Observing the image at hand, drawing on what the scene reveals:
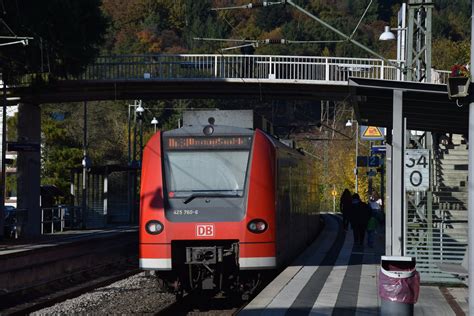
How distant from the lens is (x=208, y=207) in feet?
52.3

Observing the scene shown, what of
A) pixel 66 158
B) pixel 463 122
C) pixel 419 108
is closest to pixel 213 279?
pixel 419 108

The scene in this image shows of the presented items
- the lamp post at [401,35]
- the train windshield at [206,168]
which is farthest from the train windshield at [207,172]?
the lamp post at [401,35]

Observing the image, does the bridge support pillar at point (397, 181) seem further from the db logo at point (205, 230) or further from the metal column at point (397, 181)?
the db logo at point (205, 230)

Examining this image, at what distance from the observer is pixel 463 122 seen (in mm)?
19625

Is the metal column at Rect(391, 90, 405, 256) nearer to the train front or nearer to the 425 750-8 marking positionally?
the train front

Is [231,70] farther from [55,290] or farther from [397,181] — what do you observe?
[397,181]

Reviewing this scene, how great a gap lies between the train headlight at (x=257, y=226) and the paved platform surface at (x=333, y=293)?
92cm

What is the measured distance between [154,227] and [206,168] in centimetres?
137

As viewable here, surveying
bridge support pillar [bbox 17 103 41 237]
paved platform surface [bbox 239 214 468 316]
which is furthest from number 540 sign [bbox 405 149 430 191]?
bridge support pillar [bbox 17 103 41 237]

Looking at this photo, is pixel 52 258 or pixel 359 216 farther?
pixel 359 216

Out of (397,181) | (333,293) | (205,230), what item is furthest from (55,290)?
(397,181)

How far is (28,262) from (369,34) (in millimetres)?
67939

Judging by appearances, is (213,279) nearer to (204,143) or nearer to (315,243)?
(204,143)

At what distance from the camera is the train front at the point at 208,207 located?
15.8 meters
